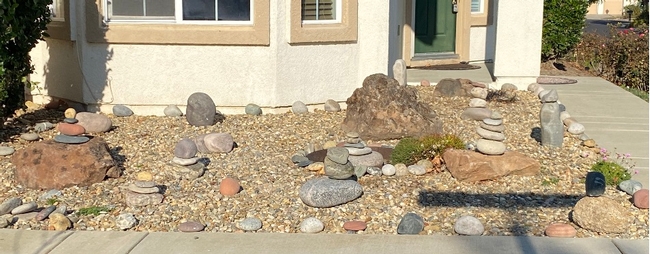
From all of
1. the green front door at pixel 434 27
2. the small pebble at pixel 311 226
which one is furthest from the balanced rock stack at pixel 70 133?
the green front door at pixel 434 27

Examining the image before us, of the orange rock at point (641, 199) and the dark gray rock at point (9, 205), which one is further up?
the orange rock at point (641, 199)

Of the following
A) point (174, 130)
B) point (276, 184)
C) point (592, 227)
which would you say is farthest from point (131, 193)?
point (592, 227)

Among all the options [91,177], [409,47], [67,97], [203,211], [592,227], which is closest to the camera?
[592,227]

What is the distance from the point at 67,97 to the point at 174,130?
214cm

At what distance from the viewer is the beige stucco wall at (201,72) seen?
33.6 feet

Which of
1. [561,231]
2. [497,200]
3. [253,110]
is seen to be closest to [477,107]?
[253,110]

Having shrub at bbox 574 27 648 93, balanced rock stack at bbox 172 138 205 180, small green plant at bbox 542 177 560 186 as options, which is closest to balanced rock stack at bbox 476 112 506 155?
small green plant at bbox 542 177 560 186

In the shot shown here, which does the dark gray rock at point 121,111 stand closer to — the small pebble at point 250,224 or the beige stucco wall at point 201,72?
the beige stucco wall at point 201,72

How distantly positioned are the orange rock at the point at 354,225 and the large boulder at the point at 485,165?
134 cm

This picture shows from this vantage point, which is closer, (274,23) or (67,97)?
(274,23)

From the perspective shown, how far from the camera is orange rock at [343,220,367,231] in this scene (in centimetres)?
632

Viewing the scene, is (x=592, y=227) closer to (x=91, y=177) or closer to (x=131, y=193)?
(x=131, y=193)

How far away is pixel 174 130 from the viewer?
938cm

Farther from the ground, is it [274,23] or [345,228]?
[274,23]
